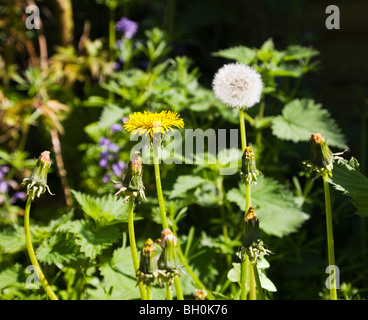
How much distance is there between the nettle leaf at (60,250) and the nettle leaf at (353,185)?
2.27 feet

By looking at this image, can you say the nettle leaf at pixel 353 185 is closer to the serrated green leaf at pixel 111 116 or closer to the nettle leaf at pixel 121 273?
the nettle leaf at pixel 121 273

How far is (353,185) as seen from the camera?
116cm

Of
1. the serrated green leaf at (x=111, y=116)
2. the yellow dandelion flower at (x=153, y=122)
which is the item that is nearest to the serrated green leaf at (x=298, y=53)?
the serrated green leaf at (x=111, y=116)

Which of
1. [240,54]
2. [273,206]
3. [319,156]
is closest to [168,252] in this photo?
[319,156]

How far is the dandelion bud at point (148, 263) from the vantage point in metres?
0.94

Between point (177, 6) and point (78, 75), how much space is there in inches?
36.0

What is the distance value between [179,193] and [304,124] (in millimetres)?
545

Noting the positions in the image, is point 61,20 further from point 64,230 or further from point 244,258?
point 244,258

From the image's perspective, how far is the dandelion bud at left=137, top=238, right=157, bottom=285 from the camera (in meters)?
0.94

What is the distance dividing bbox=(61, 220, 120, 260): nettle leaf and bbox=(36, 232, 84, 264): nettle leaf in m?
0.02

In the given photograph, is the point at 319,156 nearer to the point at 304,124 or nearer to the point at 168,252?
the point at 168,252

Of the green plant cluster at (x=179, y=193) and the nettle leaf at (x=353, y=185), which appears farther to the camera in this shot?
the green plant cluster at (x=179, y=193)
